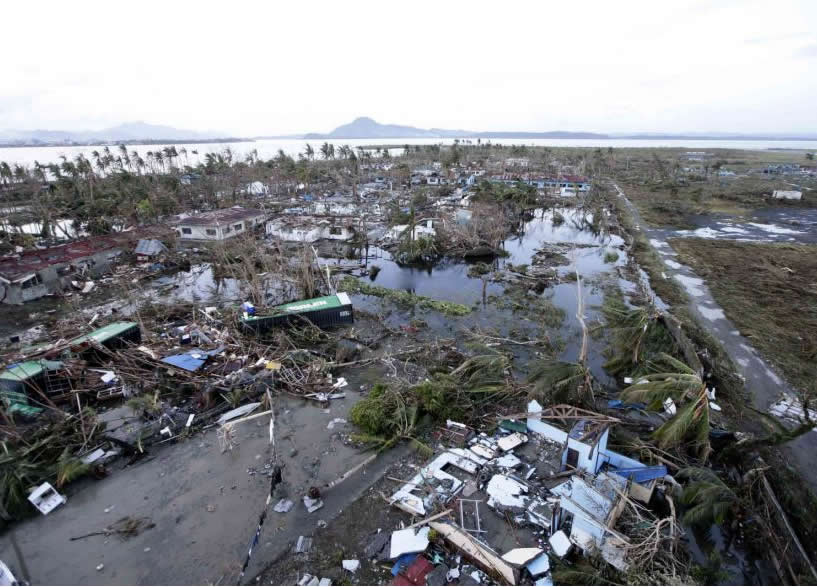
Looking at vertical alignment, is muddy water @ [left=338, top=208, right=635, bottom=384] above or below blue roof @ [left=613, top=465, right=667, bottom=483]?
below

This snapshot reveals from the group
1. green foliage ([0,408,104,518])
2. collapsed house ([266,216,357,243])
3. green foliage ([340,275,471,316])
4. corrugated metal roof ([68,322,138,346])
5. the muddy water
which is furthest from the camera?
collapsed house ([266,216,357,243])

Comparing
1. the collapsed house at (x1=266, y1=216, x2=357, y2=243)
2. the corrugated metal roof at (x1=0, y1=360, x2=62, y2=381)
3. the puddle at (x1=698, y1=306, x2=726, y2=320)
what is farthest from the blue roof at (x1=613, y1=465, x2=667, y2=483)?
the collapsed house at (x1=266, y1=216, x2=357, y2=243)

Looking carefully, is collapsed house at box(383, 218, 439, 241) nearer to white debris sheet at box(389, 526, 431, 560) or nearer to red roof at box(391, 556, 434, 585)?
white debris sheet at box(389, 526, 431, 560)

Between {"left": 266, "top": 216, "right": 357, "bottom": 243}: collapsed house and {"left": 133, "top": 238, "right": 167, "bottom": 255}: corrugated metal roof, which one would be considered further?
{"left": 266, "top": 216, "right": 357, "bottom": 243}: collapsed house

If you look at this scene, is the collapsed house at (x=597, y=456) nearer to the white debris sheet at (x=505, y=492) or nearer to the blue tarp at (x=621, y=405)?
the white debris sheet at (x=505, y=492)

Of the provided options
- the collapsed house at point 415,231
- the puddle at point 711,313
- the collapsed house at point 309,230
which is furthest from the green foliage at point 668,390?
the collapsed house at point 309,230

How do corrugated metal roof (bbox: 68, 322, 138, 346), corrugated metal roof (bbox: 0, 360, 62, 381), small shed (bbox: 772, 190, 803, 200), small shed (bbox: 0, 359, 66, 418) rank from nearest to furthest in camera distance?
small shed (bbox: 0, 359, 66, 418) < corrugated metal roof (bbox: 0, 360, 62, 381) < corrugated metal roof (bbox: 68, 322, 138, 346) < small shed (bbox: 772, 190, 803, 200)

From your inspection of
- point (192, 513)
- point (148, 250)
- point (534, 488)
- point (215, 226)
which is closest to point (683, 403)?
point (534, 488)
